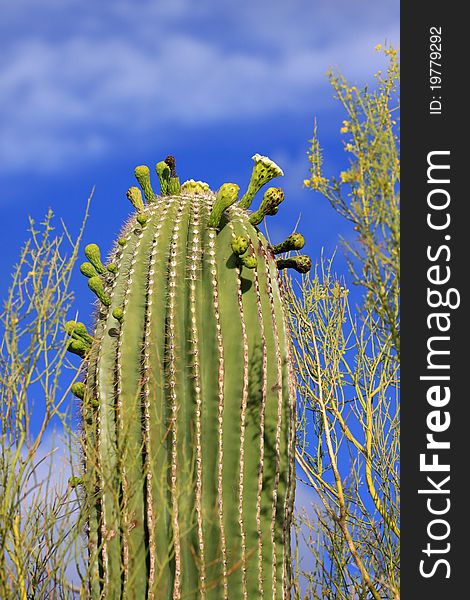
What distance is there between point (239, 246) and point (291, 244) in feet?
2.23

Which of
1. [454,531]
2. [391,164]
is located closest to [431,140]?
[391,164]

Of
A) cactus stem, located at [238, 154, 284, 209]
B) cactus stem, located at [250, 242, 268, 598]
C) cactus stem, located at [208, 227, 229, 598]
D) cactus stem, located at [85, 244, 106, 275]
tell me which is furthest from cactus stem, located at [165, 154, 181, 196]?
cactus stem, located at [250, 242, 268, 598]

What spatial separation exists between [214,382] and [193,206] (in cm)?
129

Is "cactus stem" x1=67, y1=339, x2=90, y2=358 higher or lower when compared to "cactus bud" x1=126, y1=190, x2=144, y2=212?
lower

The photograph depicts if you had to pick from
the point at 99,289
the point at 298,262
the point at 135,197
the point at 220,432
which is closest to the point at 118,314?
the point at 99,289

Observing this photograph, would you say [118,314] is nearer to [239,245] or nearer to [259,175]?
[239,245]

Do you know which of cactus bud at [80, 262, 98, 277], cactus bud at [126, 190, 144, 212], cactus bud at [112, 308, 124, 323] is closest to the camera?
cactus bud at [112, 308, 124, 323]

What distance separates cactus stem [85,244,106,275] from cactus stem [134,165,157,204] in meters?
0.51

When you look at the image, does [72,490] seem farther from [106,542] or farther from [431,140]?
[431,140]

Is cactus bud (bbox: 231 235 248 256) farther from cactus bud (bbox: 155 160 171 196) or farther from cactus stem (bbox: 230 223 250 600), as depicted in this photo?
cactus bud (bbox: 155 160 171 196)

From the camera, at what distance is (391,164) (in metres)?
4.39

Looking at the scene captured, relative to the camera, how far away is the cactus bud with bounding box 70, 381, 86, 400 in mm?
4934

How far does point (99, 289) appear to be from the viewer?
5062 mm

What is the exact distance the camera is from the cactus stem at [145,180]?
5.63 meters
